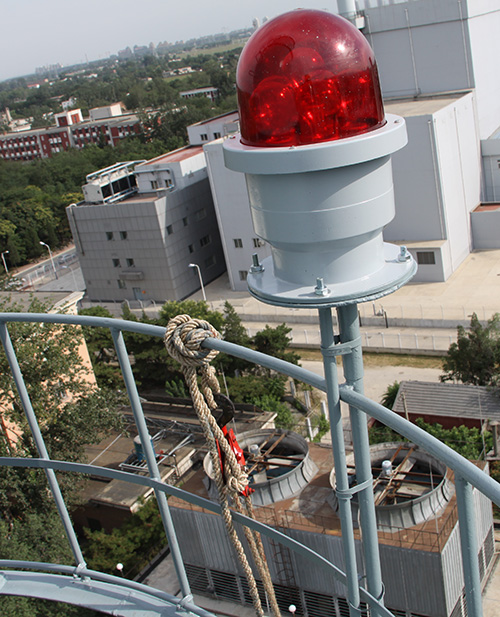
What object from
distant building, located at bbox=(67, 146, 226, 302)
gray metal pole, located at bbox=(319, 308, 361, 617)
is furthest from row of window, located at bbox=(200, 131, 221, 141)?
gray metal pole, located at bbox=(319, 308, 361, 617)

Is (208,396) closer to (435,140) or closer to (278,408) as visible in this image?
(278,408)

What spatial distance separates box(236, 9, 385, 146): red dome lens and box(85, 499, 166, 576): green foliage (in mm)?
13150

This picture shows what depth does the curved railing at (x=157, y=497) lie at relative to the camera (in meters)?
2.58

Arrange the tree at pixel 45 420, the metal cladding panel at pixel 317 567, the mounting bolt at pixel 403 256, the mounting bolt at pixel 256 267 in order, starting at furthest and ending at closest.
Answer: the tree at pixel 45 420 → the metal cladding panel at pixel 317 567 → the mounting bolt at pixel 256 267 → the mounting bolt at pixel 403 256

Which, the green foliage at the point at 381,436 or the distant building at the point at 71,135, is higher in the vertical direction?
the distant building at the point at 71,135

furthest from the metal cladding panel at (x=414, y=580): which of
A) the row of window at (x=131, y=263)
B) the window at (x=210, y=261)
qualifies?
the window at (x=210, y=261)

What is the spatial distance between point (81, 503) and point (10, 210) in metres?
38.0

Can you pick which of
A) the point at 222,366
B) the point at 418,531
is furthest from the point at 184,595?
the point at 222,366

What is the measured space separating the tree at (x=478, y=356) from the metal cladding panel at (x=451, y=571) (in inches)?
336

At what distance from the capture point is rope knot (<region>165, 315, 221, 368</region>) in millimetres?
3369

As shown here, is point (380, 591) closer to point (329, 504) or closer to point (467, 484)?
point (467, 484)

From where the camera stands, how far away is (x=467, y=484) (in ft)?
8.29

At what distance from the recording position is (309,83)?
2.86 metres

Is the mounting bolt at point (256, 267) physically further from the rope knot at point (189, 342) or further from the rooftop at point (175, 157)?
the rooftop at point (175, 157)
